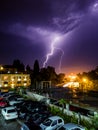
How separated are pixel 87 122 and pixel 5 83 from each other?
60102 millimetres

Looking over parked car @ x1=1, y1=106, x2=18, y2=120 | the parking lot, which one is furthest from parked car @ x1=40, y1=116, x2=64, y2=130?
parked car @ x1=1, y1=106, x2=18, y2=120

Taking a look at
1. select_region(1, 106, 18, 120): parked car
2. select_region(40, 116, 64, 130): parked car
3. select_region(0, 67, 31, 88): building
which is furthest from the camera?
select_region(0, 67, 31, 88): building

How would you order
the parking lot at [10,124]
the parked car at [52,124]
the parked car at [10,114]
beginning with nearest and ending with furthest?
1. the parked car at [52,124]
2. the parking lot at [10,124]
3. the parked car at [10,114]

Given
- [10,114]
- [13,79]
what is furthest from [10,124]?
[13,79]

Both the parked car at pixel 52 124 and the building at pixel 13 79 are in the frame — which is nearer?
the parked car at pixel 52 124

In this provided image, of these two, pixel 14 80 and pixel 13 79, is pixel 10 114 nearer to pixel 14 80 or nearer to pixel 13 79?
pixel 13 79

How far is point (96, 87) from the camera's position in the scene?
59.4 meters

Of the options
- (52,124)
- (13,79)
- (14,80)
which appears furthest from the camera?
(14,80)

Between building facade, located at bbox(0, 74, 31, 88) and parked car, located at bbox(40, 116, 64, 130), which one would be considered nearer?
parked car, located at bbox(40, 116, 64, 130)

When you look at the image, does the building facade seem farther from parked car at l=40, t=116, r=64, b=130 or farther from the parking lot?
parked car at l=40, t=116, r=64, b=130

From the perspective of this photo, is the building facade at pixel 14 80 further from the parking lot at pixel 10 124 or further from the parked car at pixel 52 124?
the parked car at pixel 52 124

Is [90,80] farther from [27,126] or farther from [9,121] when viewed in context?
[27,126]

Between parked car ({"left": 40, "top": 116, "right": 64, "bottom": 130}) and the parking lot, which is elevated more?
parked car ({"left": 40, "top": 116, "right": 64, "bottom": 130})

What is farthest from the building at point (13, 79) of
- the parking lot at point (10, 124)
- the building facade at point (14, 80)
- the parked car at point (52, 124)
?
the parked car at point (52, 124)
